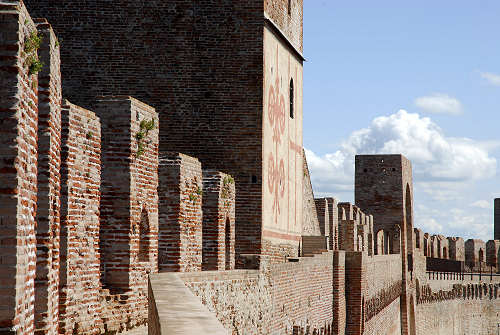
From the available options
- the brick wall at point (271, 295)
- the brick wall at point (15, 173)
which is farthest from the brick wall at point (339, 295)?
the brick wall at point (15, 173)

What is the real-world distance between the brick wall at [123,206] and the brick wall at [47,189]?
2961mm

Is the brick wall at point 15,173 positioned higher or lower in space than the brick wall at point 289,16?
lower

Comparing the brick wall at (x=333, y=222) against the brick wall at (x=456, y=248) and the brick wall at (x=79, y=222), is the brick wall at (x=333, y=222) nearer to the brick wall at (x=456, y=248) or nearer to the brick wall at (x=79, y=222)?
the brick wall at (x=79, y=222)

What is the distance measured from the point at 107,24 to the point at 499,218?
54316 mm

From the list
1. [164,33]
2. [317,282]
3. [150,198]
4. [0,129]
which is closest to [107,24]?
[164,33]

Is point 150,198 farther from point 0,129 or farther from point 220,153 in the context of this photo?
point 220,153

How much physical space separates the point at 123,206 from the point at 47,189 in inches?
146

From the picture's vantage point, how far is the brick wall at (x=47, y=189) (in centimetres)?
899

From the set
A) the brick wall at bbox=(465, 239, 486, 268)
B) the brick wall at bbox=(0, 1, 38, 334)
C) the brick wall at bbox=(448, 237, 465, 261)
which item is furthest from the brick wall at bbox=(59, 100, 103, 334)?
the brick wall at bbox=(465, 239, 486, 268)

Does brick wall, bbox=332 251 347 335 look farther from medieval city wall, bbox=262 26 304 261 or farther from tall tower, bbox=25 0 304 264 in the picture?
tall tower, bbox=25 0 304 264

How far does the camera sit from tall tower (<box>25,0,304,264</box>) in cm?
2145

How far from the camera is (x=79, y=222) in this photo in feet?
36.8

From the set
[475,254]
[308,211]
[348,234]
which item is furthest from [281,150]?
[475,254]

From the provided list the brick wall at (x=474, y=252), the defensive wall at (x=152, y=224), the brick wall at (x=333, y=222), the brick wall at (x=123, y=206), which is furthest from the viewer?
the brick wall at (x=474, y=252)
